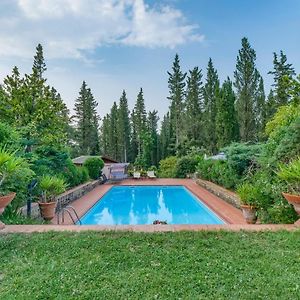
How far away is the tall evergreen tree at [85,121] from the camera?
1435 inches

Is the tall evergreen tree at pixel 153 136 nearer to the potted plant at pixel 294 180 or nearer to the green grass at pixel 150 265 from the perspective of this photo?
the potted plant at pixel 294 180

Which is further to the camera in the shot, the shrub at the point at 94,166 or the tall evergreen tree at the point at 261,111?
the tall evergreen tree at the point at 261,111

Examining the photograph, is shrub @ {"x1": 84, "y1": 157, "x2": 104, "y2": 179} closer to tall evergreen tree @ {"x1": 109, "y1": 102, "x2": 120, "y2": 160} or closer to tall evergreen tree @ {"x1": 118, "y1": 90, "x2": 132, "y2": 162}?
tall evergreen tree @ {"x1": 118, "y1": 90, "x2": 132, "y2": 162}

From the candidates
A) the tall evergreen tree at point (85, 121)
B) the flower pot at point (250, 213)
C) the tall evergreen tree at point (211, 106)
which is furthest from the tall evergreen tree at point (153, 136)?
the flower pot at point (250, 213)

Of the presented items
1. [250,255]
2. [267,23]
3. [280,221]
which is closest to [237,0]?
[267,23]

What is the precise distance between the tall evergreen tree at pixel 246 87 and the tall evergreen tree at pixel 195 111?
6844 mm

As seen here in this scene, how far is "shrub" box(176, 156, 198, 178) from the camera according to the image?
2342 cm

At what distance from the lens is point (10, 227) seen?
5094 millimetres

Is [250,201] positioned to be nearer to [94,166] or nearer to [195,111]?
[94,166]

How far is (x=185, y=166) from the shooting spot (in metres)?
23.5

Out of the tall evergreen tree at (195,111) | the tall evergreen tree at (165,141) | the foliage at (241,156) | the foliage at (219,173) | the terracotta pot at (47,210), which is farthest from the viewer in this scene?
the tall evergreen tree at (165,141)

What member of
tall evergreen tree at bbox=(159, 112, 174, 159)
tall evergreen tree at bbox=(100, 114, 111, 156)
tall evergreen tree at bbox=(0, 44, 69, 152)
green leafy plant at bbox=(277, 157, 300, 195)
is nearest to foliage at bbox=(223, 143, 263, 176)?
green leafy plant at bbox=(277, 157, 300, 195)

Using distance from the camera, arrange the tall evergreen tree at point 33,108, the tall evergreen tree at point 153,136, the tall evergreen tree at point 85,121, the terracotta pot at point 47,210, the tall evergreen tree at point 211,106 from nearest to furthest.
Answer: the terracotta pot at point 47,210 → the tall evergreen tree at point 33,108 → the tall evergreen tree at point 211,106 → the tall evergreen tree at point 85,121 → the tall evergreen tree at point 153,136

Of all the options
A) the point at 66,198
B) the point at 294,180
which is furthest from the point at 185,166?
the point at 294,180
